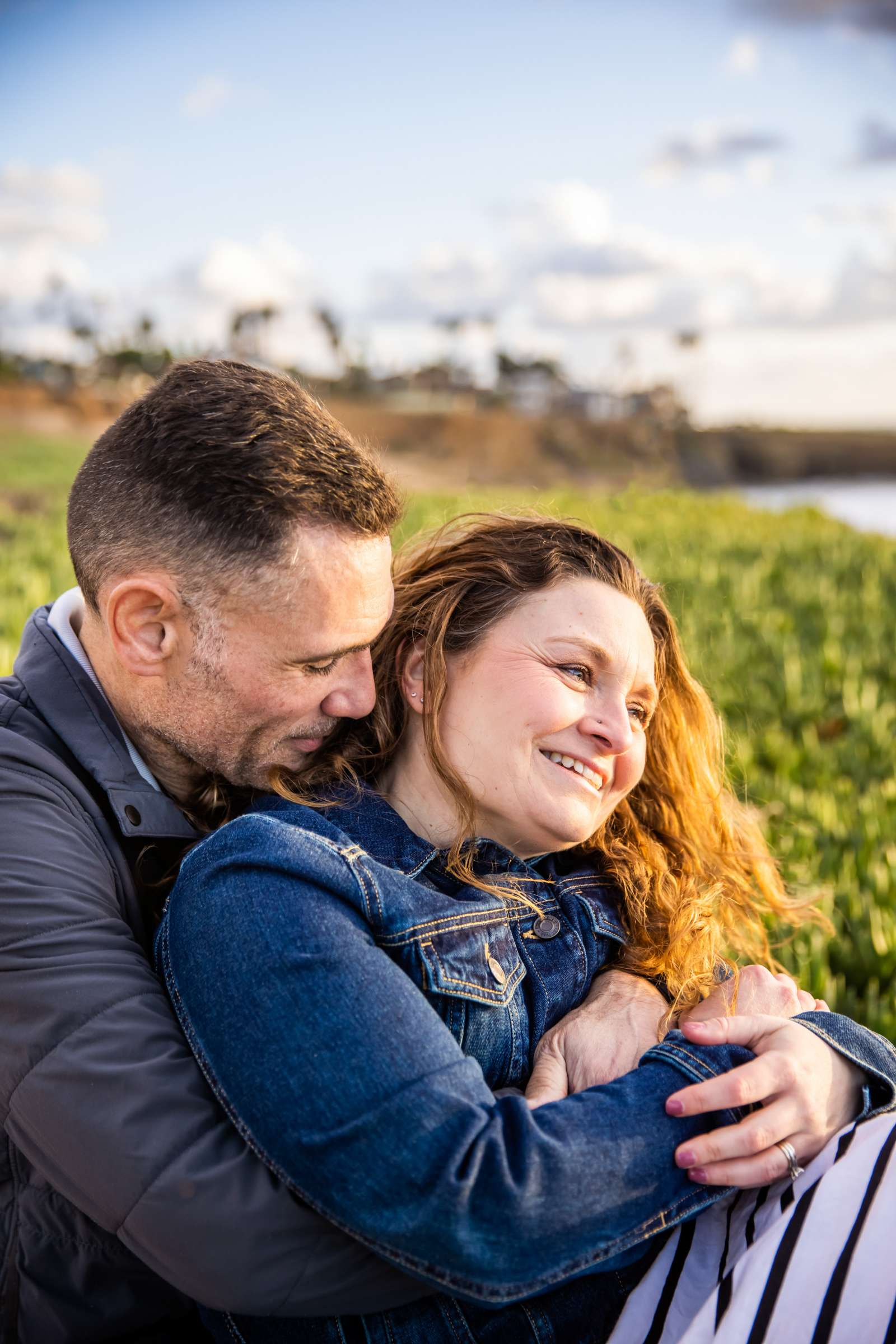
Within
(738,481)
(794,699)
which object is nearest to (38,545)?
(794,699)

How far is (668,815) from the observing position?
2.50 meters

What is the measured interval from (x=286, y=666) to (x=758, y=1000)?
3.37 ft

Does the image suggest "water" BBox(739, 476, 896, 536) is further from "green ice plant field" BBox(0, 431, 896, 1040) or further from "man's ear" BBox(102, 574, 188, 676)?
"man's ear" BBox(102, 574, 188, 676)

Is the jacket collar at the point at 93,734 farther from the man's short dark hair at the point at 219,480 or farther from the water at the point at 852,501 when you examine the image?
the water at the point at 852,501

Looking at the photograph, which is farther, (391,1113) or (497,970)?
(497,970)

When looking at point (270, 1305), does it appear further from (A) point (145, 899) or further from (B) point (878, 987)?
(B) point (878, 987)

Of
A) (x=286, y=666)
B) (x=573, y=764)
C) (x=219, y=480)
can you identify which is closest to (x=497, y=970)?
(x=573, y=764)

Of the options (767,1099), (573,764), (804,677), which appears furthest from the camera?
(804,677)

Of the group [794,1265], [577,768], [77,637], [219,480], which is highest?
[219,480]

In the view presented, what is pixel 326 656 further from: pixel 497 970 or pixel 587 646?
pixel 497 970

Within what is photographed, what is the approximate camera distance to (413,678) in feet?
7.21

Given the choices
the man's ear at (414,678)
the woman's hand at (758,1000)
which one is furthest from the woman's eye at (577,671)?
the woman's hand at (758,1000)

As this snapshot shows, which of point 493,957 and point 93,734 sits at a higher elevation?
point 93,734

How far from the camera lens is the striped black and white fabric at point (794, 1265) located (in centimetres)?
145
